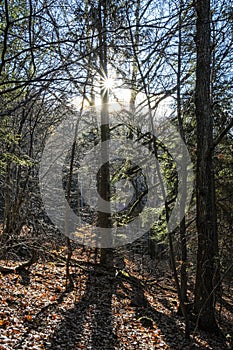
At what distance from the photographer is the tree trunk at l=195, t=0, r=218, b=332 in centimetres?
614

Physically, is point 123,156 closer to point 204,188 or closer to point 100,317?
point 204,188

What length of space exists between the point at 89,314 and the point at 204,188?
140 inches

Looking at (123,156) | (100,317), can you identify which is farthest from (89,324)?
(123,156)

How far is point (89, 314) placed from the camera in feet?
20.7

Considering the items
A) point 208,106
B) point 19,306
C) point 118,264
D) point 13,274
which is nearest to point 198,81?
point 208,106

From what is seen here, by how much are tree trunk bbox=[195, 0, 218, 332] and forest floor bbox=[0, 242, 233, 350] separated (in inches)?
18.6

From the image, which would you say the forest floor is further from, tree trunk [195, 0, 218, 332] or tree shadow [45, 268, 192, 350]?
tree trunk [195, 0, 218, 332]

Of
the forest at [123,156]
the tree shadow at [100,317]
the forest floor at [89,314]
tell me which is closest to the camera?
the forest at [123,156]

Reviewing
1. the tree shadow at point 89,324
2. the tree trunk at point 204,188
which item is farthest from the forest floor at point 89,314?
the tree trunk at point 204,188

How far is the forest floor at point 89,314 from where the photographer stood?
16.1 feet

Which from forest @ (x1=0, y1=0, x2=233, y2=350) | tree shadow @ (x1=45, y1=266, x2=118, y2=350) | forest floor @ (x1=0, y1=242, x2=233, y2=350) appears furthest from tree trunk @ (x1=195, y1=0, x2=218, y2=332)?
tree shadow @ (x1=45, y1=266, x2=118, y2=350)

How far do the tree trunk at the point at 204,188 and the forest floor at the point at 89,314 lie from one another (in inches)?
18.6

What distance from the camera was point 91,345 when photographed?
4988 mm

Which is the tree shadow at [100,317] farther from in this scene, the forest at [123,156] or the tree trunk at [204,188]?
the tree trunk at [204,188]
